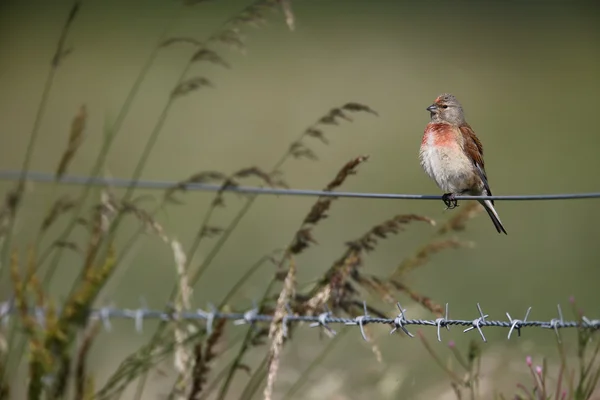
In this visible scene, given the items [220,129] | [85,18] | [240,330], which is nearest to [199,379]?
[240,330]

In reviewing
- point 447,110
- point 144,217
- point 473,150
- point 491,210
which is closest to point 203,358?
point 144,217

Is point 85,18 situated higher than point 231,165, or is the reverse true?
point 85,18

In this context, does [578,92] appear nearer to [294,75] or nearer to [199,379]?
[294,75]

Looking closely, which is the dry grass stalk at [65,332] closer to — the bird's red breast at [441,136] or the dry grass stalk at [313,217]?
the dry grass stalk at [313,217]

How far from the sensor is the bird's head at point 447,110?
448cm

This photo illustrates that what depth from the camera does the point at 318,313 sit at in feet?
11.6

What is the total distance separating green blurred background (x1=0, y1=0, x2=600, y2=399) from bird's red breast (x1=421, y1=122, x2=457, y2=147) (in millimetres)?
669

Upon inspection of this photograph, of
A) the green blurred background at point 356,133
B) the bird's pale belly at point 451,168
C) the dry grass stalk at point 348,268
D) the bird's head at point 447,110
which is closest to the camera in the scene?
the dry grass stalk at point 348,268

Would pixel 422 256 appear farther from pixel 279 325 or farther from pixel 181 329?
pixel 181 329

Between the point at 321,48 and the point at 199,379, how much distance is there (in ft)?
37.4

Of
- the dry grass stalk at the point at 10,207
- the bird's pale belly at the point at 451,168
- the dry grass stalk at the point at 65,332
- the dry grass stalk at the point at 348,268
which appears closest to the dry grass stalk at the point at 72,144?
the dry grass stalk at the point at 10,207

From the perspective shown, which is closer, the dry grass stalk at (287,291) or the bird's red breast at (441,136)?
the dry grass stalk at (287,291)

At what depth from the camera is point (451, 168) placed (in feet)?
14.2

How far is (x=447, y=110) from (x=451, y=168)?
12.3 inches
